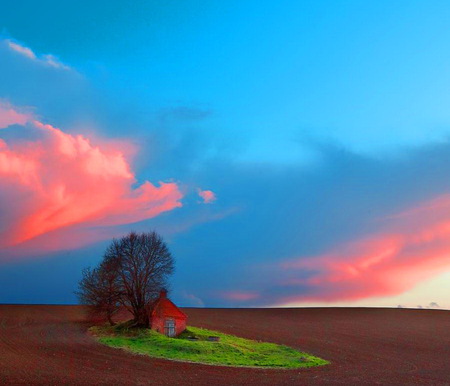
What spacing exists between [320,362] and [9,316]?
64.0 meters

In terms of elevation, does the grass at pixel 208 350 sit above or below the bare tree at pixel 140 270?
below

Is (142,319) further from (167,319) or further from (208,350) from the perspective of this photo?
(208,350)

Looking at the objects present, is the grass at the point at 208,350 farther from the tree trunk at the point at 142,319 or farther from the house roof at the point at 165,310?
the house roof at the point at 165,310

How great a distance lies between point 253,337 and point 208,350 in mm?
19239

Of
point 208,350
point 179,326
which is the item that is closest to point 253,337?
point 179,326

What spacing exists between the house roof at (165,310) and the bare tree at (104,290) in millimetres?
5545

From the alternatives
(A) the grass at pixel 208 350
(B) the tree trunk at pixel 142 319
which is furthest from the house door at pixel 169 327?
(B) the tree trunk at pixel 142 319

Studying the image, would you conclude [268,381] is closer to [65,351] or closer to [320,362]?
[320,362]

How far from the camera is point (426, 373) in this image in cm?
4672

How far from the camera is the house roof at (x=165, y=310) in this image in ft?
213

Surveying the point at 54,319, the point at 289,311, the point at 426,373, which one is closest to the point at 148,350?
the point at 426,373

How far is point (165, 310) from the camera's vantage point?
65.1m

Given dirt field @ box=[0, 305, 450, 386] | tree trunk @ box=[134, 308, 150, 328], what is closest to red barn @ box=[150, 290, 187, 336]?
tree trunk @ box=[134, 308, 150, 328]

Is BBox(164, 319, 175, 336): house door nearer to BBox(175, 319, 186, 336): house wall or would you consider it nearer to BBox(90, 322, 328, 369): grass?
BBox(175, 319, 186, 336): house wall
